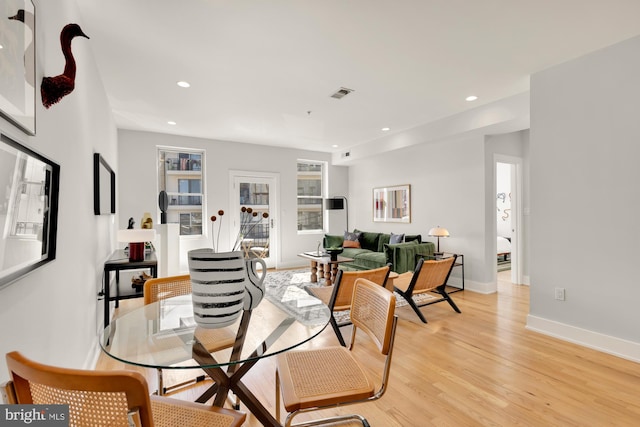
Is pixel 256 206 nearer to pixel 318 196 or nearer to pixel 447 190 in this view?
pixel 318 196

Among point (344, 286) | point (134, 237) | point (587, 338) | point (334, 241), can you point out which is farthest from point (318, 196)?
point (587, 338)

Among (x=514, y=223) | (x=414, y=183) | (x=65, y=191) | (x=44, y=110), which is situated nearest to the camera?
(x=44, y=110)

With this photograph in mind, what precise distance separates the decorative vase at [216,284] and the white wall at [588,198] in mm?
3073

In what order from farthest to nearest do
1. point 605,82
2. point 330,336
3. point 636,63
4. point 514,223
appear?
1. point 514,223
2. point 330,336
3. point 605,82
4. point 636,63

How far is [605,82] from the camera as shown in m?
2.71

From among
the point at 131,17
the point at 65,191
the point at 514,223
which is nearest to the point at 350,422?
the point at 65,191

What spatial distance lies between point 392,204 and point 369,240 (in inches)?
33.9

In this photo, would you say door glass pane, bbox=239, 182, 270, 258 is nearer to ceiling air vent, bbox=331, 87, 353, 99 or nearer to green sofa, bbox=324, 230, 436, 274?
green sofa, bbox=324, 230, 436, 274

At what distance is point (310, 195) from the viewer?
23.7 ft

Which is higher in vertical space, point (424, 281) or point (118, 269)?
point (118, 269)

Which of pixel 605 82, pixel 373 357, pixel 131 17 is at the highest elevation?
pixel 131 17

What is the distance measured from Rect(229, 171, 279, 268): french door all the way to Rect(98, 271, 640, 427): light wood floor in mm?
3549

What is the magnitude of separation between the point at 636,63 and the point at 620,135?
57cm

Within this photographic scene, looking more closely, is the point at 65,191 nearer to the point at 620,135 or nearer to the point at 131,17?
the point at 131,17
